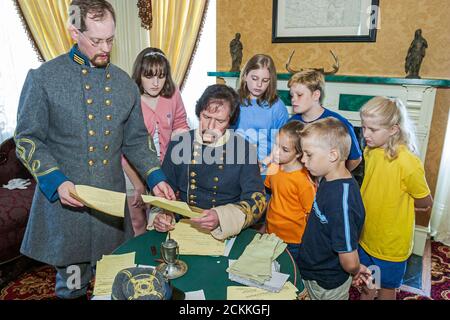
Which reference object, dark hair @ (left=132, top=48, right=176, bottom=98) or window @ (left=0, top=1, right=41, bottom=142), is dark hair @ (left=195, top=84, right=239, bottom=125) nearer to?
dark hair @ (left=132, top=48, right=176, bottom=98)

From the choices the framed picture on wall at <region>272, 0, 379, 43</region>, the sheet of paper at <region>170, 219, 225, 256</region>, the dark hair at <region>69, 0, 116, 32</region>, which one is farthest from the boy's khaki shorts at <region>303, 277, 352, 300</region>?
the framed picture on wall at <region>272, 0, 379, 43</region>

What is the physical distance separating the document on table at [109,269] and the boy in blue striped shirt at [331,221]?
0.93 m

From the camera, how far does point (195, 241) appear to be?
5.63 ft

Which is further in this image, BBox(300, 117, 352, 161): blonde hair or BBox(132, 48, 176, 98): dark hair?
BBox(132, 48, 176, 98): dark hair

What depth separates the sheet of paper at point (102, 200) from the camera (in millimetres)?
1421

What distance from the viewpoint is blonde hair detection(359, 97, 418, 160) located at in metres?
2.10

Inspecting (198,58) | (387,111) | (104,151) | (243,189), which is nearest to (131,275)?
(104,151)

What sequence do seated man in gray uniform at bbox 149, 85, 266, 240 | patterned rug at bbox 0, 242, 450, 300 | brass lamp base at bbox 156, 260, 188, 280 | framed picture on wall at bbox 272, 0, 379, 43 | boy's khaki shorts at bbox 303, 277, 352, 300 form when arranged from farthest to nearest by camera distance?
framed picture on wall at bbox 272, 0, 379, 43
patterned rug at bbox 0, 242, 450, 300
seated man in gray uniform at bbox 149, 85, 266, 240
boy's khaki shorts at bbox 303, 277, 352, 300
brass lamp base at bbox 156, 260, 188, 280

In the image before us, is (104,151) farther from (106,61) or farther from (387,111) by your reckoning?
(387,111)

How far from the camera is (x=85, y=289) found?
2043 mm

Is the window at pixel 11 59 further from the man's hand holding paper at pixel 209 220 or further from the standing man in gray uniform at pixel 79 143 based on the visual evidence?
the man's hand holding paper at pixel 209 220

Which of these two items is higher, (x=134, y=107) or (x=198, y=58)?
(x=198, y=58)

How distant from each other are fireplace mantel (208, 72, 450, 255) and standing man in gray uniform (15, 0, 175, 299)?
8.54ft

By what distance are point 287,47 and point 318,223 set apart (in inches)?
111
